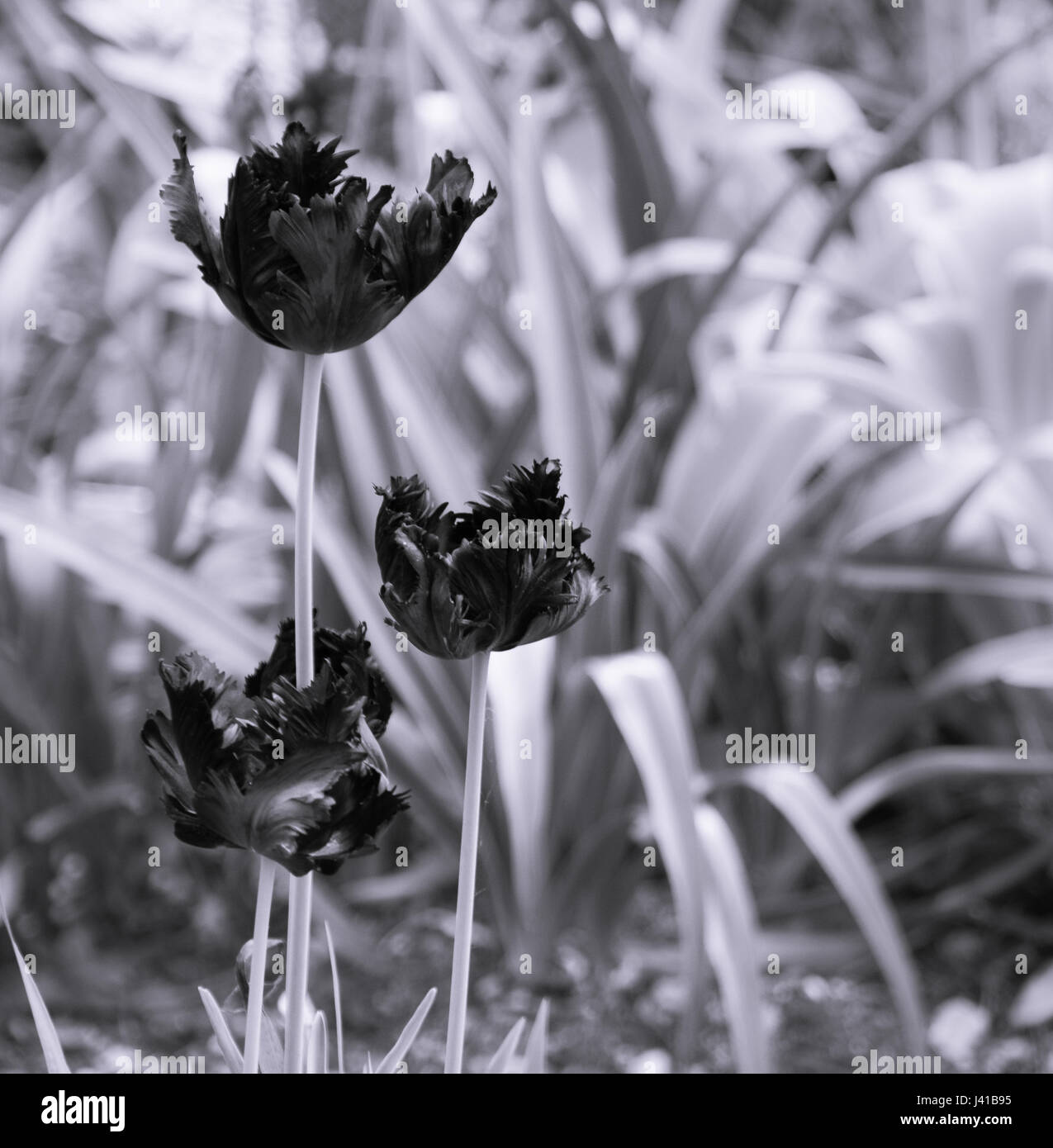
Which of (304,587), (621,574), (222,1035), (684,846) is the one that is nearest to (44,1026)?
(222,1035)

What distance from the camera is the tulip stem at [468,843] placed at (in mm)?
280

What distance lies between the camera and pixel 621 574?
0.81 metres

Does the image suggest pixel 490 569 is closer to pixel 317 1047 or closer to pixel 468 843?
pixel 468 843

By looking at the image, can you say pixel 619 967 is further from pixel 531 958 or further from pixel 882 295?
pixel 882 295

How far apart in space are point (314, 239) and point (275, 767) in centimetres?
11

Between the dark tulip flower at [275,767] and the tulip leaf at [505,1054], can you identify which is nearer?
the dark tulip flower at [275,767]

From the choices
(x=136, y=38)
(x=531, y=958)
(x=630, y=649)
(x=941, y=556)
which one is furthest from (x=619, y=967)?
(x=136, y=38)

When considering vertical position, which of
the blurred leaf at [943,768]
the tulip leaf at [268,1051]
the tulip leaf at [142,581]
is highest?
the tulip leaf at [142,581]

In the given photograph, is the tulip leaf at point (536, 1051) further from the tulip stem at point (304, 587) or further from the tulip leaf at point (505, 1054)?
the tulip stem at point (304, 587)

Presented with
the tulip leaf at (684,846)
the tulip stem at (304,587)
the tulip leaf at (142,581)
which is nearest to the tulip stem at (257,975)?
the tulip stem at (304,587)

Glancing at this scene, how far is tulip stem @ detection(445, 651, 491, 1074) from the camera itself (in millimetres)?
280

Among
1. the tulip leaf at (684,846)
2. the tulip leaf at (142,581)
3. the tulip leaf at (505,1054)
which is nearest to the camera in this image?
the tulip leaf at (505,1054)

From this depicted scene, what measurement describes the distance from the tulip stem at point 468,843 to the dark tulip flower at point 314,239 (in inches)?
3.3

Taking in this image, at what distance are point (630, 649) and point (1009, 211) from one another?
41 centimetres
